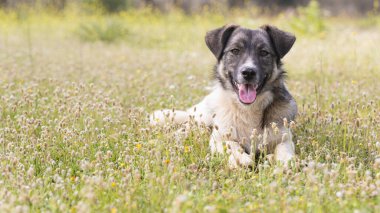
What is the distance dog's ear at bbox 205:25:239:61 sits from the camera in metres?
6.09

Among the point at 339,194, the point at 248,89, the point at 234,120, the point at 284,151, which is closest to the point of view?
the point at 339,194

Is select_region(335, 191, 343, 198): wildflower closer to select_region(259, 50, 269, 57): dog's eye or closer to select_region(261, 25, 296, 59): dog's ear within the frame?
select_region(259, 50, 269, 57): dog's eye

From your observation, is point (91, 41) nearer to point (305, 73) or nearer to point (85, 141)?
Result: point (305, 73)

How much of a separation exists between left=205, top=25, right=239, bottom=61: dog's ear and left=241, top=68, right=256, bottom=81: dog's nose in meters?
0.70

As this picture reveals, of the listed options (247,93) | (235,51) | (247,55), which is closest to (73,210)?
(247,93)

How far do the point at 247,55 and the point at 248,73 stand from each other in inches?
13.1

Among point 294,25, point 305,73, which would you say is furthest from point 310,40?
point 305,73

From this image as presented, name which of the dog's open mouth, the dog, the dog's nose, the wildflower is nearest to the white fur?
the dog

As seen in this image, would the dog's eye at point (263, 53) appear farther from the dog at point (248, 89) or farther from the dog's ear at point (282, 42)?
Result: the dog's ear at point (282, 42)

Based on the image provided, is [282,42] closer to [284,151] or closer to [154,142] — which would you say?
[284,151]

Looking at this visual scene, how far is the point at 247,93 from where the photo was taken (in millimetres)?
5672

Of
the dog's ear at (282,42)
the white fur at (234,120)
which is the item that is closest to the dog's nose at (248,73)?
the white fur at (234,120)

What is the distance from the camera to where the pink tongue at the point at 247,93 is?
5.63 m

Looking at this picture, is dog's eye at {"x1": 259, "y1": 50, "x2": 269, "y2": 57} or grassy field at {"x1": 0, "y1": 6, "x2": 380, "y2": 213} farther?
dog's eye at {"x1": 259, "y1": 50, "x2": 269, "y2": 57}
